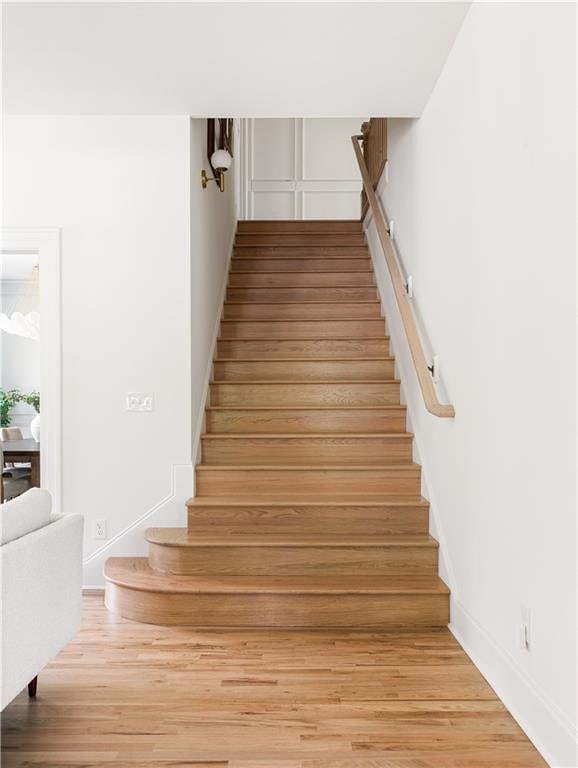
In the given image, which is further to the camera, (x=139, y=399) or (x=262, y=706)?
(x=139, y=399)

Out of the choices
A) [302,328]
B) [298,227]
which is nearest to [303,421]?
[302,328]

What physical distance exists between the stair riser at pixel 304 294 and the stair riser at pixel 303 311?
0.10 m

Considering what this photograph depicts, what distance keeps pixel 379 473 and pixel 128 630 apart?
161 cm

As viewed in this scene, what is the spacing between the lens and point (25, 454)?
16.7 feet

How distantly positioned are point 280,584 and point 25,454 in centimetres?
256

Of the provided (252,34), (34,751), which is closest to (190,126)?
(252,34)

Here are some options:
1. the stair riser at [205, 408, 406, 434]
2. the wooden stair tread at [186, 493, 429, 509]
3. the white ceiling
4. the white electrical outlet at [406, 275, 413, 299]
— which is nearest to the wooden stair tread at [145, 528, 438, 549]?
the wooden stair tread at [186, 493, 429, 509]

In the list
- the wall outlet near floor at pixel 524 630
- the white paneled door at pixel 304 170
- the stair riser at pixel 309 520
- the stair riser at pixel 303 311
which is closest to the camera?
the wall outlet near floor at pixel 524 630

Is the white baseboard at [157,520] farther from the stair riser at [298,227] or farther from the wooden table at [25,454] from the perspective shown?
the stair riser at [298,227]

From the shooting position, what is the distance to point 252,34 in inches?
118

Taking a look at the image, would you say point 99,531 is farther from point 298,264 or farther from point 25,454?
point 298,264

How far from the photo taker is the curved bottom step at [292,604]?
3295 millimetres

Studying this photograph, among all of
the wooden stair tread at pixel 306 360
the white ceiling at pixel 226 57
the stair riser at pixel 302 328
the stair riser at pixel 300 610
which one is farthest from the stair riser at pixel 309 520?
the white ceiling at pixel 226 57

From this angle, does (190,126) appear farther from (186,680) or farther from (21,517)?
(186,680)
